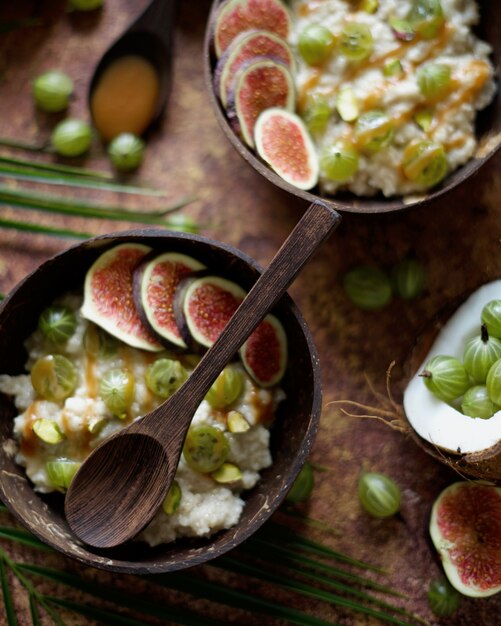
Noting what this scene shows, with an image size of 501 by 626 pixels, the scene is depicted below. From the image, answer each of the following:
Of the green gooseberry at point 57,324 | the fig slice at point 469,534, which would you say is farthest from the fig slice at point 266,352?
the fig slice at point 469,534

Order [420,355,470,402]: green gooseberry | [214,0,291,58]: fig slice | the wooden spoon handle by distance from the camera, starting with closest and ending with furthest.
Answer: the wooden spoon handle → [420,355,470,402]: green gooseberry → [214,0,291,58]: fig slice

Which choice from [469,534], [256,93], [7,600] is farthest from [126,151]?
[469,534]

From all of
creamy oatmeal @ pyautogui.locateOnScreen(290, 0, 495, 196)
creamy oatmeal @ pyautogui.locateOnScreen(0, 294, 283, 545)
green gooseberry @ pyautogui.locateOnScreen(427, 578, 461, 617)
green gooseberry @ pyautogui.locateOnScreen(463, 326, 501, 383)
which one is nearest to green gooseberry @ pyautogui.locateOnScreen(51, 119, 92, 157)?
creamy oatmeal @ pyautogui.locateOnScreen(0, 294, 283, 545)

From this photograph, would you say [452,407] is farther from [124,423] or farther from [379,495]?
[124,423]

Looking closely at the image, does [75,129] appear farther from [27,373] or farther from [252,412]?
[252,412]

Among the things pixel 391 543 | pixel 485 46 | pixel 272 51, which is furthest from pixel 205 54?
pixel 391 543

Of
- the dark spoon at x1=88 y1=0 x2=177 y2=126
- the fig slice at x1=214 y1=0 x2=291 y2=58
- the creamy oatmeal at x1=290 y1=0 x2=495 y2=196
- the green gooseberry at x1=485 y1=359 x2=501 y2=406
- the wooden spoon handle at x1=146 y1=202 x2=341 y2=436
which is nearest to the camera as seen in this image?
the wooden spoon handle at x1=146 y1=202 x2=341 y2=436

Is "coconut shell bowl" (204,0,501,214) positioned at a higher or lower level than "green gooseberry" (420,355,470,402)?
→ higher

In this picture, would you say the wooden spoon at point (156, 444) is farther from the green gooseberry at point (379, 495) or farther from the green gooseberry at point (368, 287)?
the green gooseberry at point (379, 495)

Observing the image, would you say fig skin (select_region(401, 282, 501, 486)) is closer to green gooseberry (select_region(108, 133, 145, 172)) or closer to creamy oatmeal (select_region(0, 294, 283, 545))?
creamy oatmeal (select_region(0, 294, 283, 545))

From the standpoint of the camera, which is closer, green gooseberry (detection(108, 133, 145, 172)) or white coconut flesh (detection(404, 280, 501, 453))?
white coconut flesh (detection(404, 280, 501, 453))
